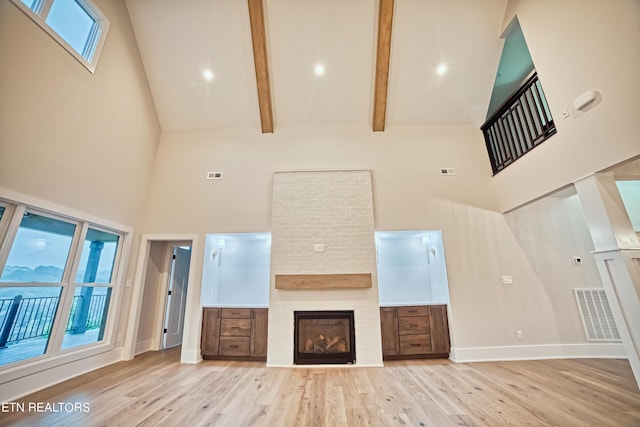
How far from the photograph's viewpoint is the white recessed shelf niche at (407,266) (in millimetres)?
4673

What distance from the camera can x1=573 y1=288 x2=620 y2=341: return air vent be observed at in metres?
3.81

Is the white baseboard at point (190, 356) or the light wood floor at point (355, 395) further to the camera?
the white baseboard at point (190, 356)

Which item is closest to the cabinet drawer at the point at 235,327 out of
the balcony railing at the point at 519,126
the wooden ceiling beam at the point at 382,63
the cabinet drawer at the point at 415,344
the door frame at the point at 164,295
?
the door frame at the point at 164,295

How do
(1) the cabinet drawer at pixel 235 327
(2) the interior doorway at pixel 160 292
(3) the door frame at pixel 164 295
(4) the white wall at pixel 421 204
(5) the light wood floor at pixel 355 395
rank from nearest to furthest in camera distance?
1. (5) the light wood floor at pixel 355 395
2. (4) the white wall at pixel 421 204
3. (1) the cabinet drawer at pixel 235 327
4. (2) the interior doorway at pixel 160 292
5. (3) the door frame at pixel 164 295

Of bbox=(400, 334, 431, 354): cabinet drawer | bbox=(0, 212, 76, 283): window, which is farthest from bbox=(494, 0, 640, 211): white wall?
bbox=(0, 212, 76, 283): window

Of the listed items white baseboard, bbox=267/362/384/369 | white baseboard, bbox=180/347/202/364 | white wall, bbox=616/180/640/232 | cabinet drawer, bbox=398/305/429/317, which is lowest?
white baseboard, bbox=267/362/384/369

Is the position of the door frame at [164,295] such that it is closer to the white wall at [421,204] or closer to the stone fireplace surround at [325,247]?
the white wall at [421,204]

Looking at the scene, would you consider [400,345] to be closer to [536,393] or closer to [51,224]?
→ [536,393]

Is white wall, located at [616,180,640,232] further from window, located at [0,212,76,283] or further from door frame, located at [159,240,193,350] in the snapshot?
window, located at [0,212,76,283]

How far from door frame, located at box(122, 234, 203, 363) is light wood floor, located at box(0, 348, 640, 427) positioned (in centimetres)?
29

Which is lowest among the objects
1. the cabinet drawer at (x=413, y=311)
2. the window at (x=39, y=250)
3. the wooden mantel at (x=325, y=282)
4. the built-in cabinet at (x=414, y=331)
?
the built-in cabinet at (x=414, y=331)

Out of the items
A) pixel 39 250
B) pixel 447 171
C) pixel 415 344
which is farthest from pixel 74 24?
pixel 415 344

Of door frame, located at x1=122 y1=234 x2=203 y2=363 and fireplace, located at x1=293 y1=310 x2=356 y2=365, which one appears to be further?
door frame, located at x1=122 y1=234 x2=203 y2=363

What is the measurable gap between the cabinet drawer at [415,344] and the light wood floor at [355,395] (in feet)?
1.03
